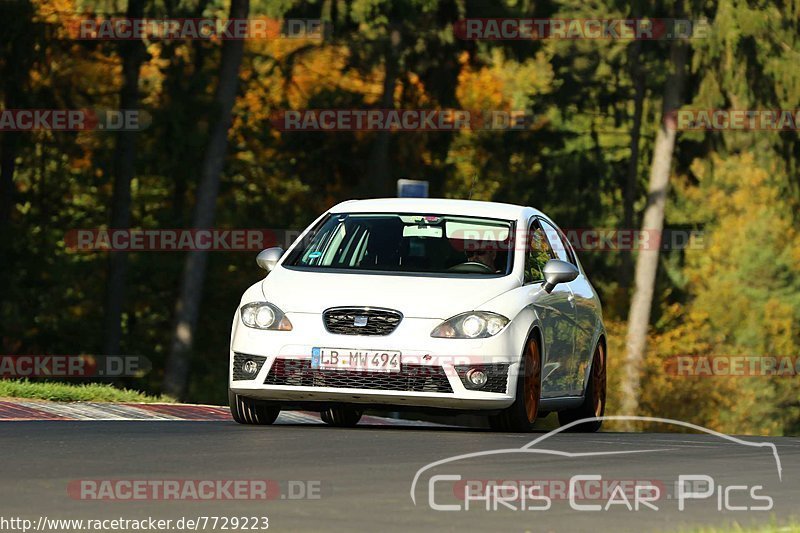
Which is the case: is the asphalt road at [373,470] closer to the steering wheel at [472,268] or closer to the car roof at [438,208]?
the steering wheel at [472,268]

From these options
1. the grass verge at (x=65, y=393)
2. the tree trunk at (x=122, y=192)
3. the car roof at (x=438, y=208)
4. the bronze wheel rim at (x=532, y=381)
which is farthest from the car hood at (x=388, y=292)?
the tree trunk at (x=122, y=192)

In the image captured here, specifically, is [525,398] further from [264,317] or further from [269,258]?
[269,258]

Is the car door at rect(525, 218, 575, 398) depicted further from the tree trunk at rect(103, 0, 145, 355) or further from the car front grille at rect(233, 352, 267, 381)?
the tree trunk at rect(103, 0, 145, 355)

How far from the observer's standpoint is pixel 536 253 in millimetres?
14984

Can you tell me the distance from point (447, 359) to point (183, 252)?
35.1 meters

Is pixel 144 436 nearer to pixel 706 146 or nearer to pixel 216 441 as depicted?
pixel 216 441

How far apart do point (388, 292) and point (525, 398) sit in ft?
4.16

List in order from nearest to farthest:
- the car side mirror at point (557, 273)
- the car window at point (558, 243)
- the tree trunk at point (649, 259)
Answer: the car side mirror at point (557, 273), the car window at point (558, 243), the tree trunk at point (649, 259)

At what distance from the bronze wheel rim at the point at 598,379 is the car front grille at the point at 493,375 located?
2895mm

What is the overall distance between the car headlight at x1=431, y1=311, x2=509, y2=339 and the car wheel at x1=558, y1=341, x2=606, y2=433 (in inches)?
110

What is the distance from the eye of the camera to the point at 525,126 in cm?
5156

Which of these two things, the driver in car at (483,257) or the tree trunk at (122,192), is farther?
the tree trunk at (122,192)

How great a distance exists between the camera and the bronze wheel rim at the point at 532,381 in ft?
45.2

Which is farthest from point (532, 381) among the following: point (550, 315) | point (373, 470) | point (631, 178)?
point (631, 178)
